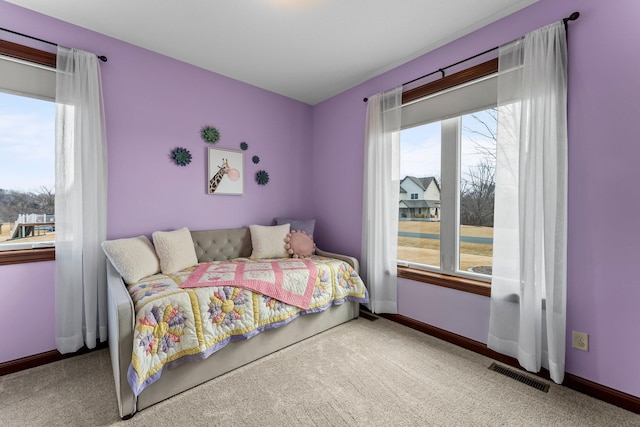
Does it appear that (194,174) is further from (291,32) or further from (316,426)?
(316,426)

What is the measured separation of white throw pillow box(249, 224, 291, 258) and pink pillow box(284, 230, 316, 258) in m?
0.06

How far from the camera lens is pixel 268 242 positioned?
321 centimetres

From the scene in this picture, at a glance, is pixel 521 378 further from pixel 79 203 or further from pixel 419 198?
pixel 79 203

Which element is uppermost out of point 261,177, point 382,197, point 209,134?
point 209,134

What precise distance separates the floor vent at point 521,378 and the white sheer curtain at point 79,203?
315 centimetres

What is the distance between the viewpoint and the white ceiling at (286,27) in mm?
2084

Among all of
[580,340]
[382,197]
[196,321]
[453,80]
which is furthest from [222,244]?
[580,340]

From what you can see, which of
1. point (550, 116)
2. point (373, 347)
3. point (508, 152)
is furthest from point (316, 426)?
point (550, 116)

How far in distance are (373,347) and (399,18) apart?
270cm

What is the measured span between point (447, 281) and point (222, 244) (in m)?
2.29

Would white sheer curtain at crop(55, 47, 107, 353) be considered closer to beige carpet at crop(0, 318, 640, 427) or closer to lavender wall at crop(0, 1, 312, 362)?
lavender wall at crop(0, 1, 312, 362)

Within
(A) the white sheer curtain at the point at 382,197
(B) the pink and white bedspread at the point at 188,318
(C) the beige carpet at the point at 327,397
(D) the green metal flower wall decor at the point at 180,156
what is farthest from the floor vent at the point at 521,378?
(D) the green metal flower wall decor at the point at 180,156

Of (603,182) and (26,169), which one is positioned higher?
(26,169)

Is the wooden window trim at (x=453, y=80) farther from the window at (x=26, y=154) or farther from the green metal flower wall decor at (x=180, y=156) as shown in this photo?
the window at (x=26, y=154)
